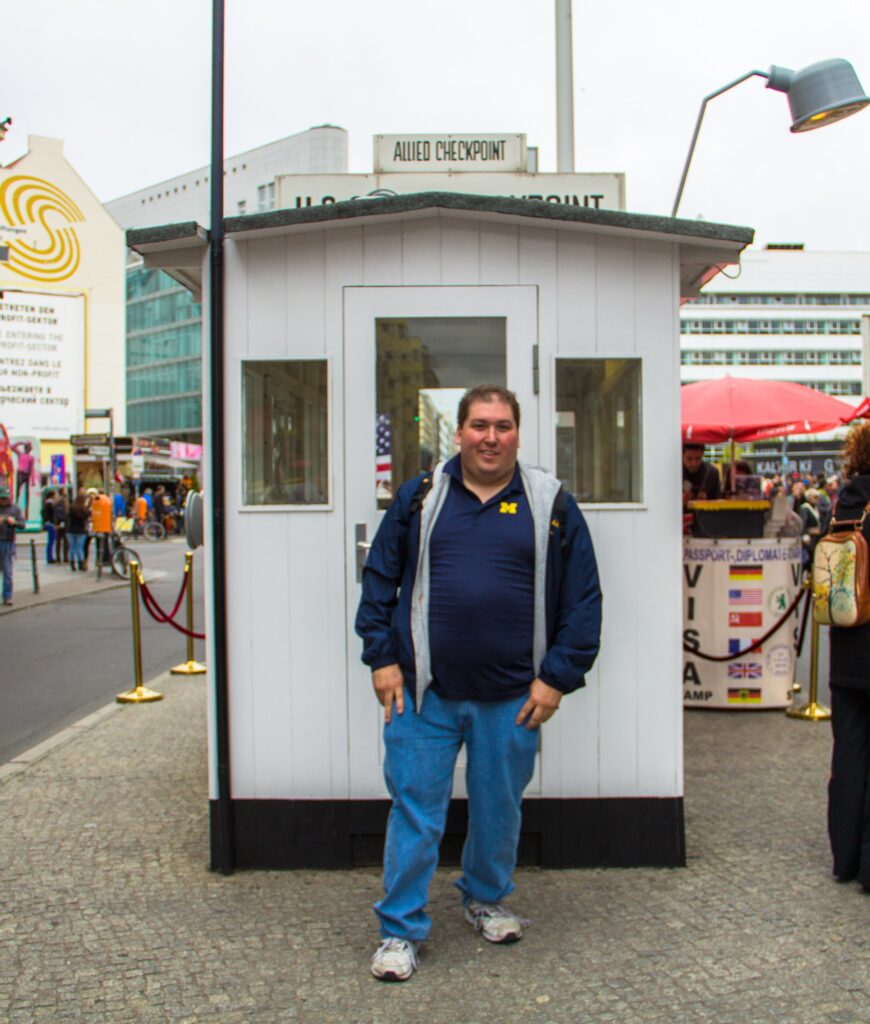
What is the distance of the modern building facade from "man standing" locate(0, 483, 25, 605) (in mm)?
60575

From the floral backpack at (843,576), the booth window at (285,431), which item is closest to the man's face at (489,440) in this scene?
the booth window at (285,431)

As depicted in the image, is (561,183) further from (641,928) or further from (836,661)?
(641,928)

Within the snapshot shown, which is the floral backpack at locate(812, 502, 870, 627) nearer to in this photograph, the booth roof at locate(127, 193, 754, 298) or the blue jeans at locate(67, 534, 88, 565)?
the booth roof at locate(127, 193, 754, 298)

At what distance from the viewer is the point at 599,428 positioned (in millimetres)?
4566

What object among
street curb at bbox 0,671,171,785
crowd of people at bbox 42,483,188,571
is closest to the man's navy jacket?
street curb at bbox 0,671,171,785

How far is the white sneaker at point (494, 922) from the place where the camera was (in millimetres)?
3725

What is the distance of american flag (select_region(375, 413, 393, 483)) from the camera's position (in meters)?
4.55

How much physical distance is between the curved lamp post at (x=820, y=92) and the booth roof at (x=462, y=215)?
14.1 ft

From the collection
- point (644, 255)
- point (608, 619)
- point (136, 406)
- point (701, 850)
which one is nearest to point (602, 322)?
point (644, 255)

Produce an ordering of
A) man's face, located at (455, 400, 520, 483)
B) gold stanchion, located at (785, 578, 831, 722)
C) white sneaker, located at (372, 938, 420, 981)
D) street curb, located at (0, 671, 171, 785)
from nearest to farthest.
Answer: white sneaker, located at (372, 938, 420, 981) < man's face, located at (455, 400, 520, 483) < street curb, located at (0, 671, 171, 785) < gold stanchion, located at (785, 578, 831, 722)

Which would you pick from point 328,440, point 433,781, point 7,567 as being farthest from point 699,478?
point 7,567

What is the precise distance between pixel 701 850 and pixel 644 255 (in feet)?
8.43

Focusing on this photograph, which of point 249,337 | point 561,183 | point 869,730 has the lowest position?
point 869,730

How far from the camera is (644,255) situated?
4.50 meters
